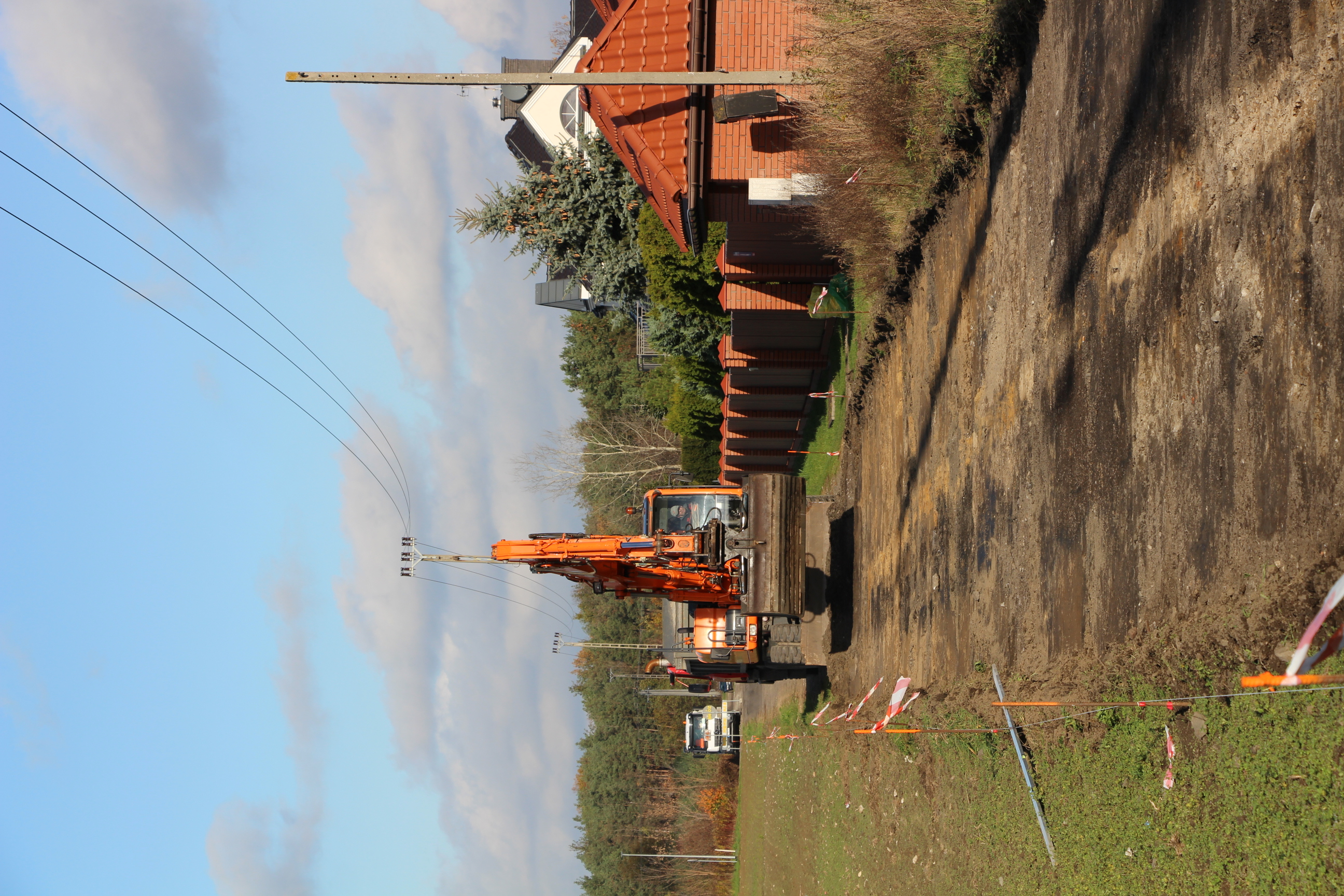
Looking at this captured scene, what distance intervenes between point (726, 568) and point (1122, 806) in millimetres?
11363

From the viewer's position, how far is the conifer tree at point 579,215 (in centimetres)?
2592

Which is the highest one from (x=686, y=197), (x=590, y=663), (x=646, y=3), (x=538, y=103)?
(x=538, y=103)

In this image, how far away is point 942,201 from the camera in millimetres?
11461

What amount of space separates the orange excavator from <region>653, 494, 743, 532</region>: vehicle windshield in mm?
256

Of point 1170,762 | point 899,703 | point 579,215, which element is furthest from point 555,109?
point 1170,762

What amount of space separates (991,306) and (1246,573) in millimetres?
4932

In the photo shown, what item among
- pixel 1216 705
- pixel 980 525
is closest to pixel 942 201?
pixel 980 525

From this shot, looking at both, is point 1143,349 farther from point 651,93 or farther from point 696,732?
point 696,732

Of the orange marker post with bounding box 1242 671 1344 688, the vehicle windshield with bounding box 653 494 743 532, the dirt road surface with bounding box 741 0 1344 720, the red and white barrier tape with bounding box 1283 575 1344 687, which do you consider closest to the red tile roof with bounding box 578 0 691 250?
the vehicle windshield with bounding box 653 494 743 532

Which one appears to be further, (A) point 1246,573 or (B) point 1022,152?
(B) point 1022,152

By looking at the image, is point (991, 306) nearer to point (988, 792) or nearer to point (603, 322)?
point (988, 792)

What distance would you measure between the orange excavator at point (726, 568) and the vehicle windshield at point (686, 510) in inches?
10.1

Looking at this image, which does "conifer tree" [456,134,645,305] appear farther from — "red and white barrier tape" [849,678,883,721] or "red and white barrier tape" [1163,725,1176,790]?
"red and white barrier tape" [1163,725,1176,790]

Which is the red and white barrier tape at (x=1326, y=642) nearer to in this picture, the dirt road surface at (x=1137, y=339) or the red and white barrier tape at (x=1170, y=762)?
the dirt road surface at (x=1137, y=339)
